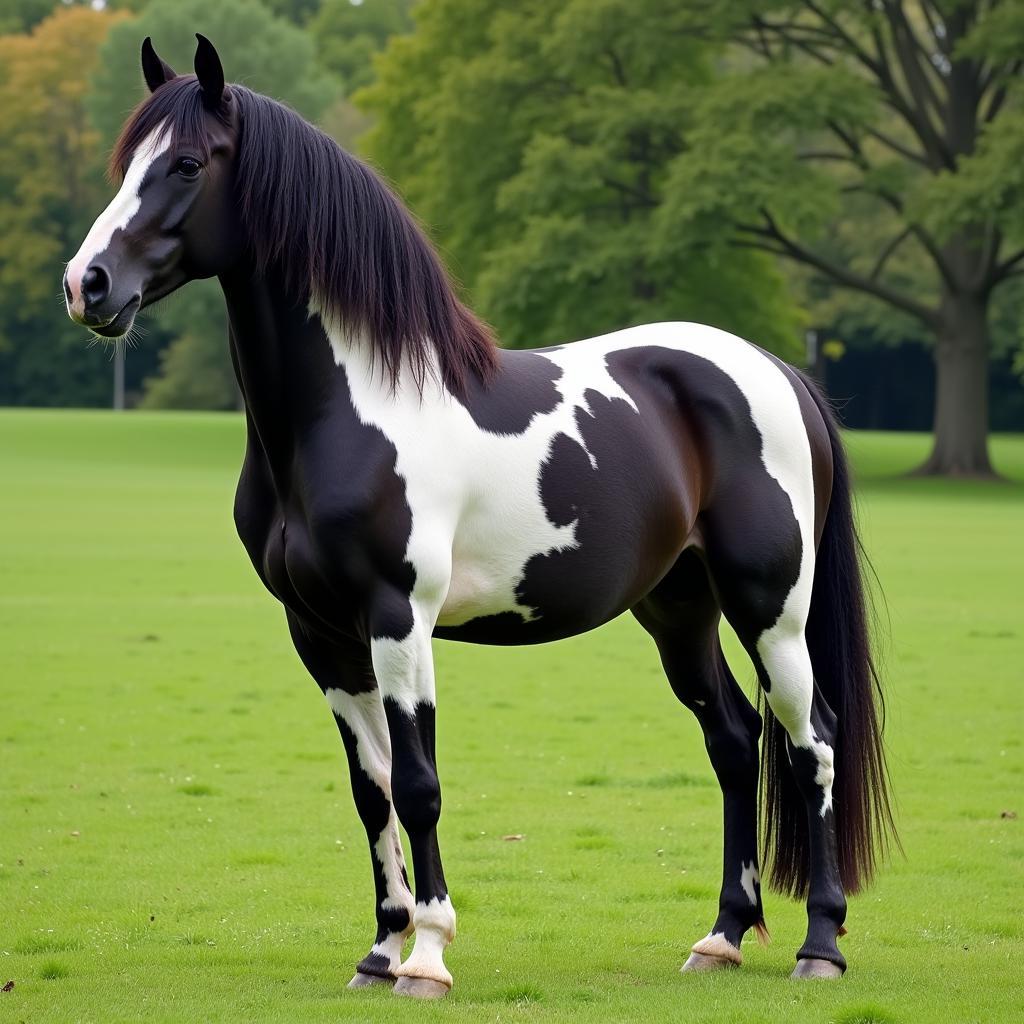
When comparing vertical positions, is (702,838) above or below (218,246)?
below

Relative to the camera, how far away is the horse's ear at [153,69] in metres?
4.92

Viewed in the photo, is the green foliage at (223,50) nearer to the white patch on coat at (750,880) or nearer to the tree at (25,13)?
the tree at (25,13)

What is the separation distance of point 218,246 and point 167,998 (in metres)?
2.26

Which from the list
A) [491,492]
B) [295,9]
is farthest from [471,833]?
[295,9]

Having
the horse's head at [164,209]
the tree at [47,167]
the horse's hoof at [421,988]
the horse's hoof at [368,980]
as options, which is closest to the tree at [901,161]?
the horse's head at [164,209]

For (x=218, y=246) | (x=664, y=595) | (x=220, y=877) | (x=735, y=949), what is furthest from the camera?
(x=220, y=877)

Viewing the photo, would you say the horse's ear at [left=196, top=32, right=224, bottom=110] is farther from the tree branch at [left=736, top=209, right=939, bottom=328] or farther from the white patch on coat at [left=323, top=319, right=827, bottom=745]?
the tree branch at [left=736, top=209, right=939, bottom=328]

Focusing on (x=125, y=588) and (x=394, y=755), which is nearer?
(x=394, y=755)

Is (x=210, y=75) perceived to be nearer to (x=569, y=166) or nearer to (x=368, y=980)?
(x=368, y=980)

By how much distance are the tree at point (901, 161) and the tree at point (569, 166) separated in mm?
1272

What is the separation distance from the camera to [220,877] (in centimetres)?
682

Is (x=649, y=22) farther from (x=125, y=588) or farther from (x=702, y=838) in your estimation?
(x=702, y=838)

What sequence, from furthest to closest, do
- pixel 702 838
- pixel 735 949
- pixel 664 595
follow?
pixel 702 838 → pixel 664 595 → pixel 735 949

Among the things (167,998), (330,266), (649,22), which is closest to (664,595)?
(330,266)
